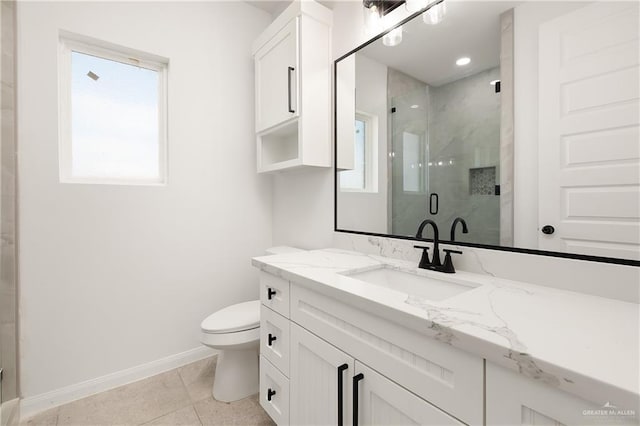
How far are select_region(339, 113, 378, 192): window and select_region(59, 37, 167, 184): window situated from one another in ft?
4.27

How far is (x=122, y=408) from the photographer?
60.9 inches

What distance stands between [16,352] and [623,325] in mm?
2448

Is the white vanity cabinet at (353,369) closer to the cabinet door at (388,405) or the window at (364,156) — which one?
the cabinet door at (388,405)

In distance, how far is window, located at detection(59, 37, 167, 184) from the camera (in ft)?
5.52

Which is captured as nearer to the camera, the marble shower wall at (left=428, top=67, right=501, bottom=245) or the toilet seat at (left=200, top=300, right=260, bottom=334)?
the marble shower wall at (left=428, top=67, right=501, bottom=245)

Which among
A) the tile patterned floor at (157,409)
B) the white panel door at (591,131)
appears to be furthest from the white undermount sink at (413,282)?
the tile patterned floor at (157,409)

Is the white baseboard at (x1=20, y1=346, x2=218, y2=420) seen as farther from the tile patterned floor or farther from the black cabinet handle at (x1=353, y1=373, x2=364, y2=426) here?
the black cabinet handle at (x1=353, y1=373, x2=364, y2=426)

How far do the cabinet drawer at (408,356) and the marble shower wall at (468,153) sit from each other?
59 centimetres

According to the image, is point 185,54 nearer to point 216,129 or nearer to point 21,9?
point 216,129

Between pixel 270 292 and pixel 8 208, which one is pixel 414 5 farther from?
pixel 8 208

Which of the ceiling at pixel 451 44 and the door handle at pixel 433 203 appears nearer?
the ceiling at pixel 451 44

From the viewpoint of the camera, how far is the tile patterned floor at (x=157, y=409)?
145 cm

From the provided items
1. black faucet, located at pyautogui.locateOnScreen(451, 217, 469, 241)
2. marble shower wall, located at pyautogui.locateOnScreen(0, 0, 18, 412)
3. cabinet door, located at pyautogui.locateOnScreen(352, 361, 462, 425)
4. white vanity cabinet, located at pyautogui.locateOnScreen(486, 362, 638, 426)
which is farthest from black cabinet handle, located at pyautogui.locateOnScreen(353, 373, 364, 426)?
marble shower wall, located at pyautogui.locateOnScreen(0, 0, 18, 412)

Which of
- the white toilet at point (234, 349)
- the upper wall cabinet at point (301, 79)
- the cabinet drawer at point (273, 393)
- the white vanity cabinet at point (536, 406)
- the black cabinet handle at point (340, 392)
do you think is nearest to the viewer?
the white vanity cabinet at point (536, 406)
